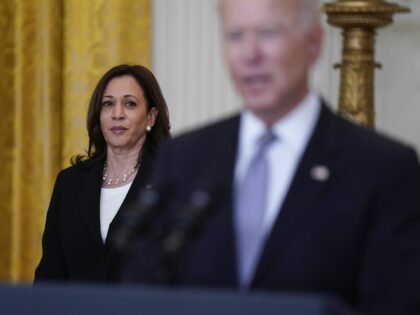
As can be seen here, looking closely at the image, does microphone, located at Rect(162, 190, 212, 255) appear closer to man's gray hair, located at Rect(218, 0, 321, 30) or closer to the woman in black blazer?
man's gray hair, located at Rect(218, 0, 321, 30)

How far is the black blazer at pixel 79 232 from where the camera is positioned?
15.3 feet

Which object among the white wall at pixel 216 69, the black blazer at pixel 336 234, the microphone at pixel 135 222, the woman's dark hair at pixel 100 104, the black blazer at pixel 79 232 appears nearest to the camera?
the microphone at pixel 135 222

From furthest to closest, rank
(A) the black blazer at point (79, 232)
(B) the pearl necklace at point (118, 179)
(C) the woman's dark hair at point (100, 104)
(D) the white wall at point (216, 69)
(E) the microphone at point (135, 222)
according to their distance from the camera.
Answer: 1. (D) the white wall at point (216, 69)
2. (C) the woman's dark hair at point (100, 104)
3. (B) the pearl necklace at point (118, 179)
4. (A) the black blazer at point (79, 232)
5. (E) the microphone at point (135, 222)

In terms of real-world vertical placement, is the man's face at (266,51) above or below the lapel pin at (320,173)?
above

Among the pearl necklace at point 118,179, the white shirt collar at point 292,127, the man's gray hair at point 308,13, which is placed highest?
the man's gray hair at point 308,13

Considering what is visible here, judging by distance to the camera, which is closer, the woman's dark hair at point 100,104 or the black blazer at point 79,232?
the black blazer at point 79,232

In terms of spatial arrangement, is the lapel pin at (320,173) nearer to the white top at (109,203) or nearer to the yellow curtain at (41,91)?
the white top at (109,203)

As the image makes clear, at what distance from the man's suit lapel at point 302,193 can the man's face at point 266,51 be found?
0.10m

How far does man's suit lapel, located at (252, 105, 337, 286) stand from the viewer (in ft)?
7.35

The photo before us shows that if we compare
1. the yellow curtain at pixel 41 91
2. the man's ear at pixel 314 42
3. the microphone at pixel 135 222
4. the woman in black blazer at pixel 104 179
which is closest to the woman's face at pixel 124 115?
the woman in black blazer at pixel 104 179

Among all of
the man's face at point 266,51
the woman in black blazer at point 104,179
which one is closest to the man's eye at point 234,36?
the man's face at point 266,51

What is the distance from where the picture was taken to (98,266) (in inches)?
183

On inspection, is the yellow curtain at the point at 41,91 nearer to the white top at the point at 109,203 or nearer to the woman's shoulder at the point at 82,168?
the woman's shoulder at the point at 82,168

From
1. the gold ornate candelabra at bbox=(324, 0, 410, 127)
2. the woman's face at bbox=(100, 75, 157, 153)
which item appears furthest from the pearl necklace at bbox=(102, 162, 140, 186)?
the gold ornate candelabra at bbox=(324, 0, 410, 127)
